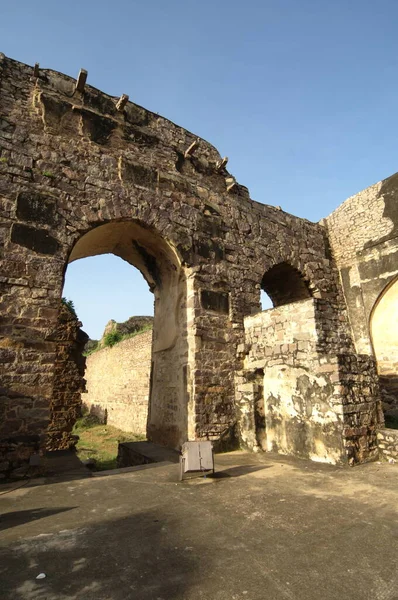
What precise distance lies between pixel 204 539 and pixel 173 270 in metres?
5.36

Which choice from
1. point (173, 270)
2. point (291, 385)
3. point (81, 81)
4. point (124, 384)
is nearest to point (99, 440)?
point (124, 384)

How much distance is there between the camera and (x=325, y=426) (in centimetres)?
479

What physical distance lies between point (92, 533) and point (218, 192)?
22.5 ft

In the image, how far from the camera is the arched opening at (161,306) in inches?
256

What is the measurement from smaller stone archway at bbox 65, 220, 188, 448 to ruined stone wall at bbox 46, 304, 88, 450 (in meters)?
1.89

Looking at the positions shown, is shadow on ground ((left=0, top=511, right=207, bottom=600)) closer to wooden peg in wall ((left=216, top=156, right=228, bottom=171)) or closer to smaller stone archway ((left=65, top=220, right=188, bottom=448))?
smaller stone archway ((left=65, top=220, right=188, bottom=448))

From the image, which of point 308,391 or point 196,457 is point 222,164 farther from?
point 196,457

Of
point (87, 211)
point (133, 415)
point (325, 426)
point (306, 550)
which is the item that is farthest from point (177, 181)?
point (133, 415)

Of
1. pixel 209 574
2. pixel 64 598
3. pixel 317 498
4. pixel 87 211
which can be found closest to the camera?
pixel 64 598

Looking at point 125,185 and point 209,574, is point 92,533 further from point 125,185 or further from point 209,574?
point 125,185

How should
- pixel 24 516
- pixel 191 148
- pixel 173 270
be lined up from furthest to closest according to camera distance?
pixel 191 148, pixel 173 270, pixel 24 516

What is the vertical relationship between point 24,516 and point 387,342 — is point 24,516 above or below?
below

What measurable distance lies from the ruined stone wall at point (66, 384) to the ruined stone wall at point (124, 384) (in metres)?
4.31

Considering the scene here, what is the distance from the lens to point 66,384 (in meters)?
8.20
